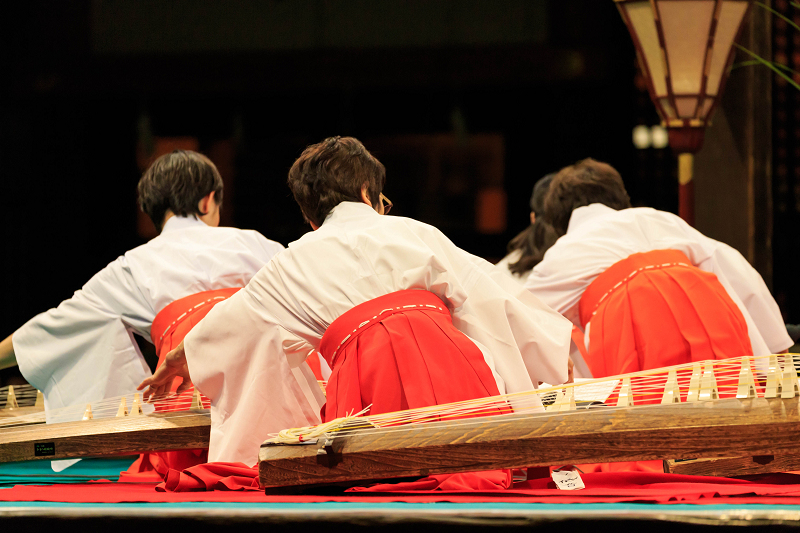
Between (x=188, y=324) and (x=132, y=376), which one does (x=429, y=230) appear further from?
(x=132, y=376)

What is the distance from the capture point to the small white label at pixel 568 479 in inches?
80.0

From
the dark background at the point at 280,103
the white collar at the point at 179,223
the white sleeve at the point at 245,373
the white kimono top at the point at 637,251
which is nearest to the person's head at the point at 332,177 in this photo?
the white sleeve at the point at 245,373

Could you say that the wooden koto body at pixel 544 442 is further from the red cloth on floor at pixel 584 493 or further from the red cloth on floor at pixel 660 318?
the red cloth on floor at pixel 660 318

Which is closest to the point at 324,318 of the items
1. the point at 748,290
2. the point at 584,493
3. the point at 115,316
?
the point at 584,493

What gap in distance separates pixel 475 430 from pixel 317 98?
617 cm

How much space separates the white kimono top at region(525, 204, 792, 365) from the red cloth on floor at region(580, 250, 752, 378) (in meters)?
0.07

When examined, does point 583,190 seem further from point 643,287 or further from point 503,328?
point 503,328

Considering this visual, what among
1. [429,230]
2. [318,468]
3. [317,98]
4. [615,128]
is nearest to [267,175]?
[317,98]

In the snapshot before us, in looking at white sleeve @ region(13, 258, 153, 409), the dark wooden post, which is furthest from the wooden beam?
the dark wooden post

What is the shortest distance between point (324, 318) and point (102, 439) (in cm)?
71

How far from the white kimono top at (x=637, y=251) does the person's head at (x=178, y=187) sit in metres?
1.35

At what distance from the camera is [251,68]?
24.2ft

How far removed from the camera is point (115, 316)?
3.28 metres

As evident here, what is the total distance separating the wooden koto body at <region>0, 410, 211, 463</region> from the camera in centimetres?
242
